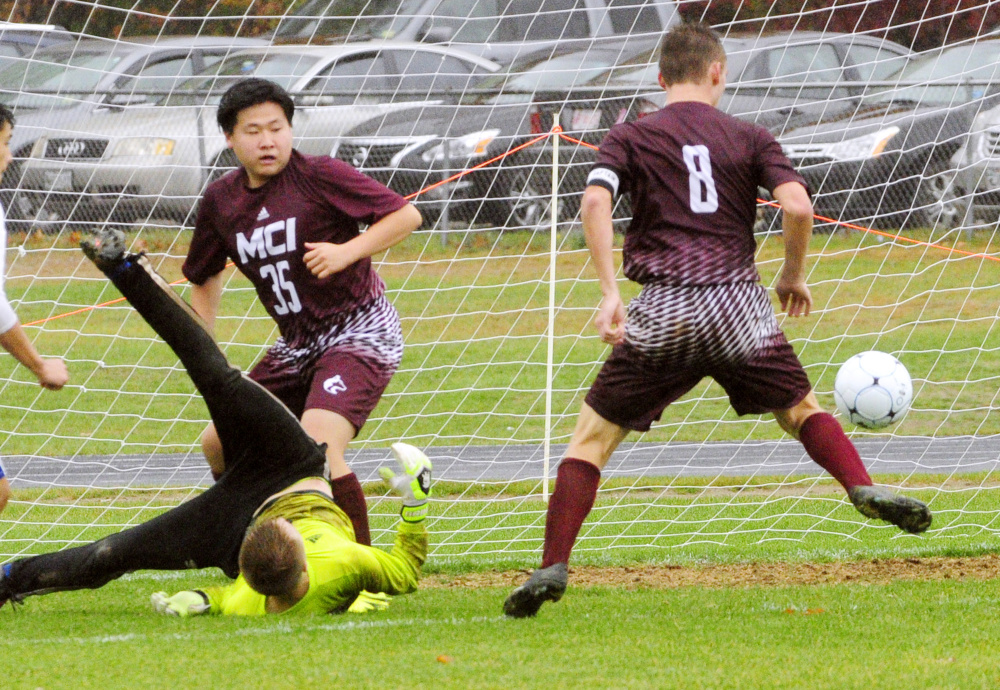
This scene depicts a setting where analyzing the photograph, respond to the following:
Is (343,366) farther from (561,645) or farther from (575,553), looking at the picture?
(575,553)

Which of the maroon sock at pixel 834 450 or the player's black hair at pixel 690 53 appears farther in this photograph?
the maroon sock at pixel 834 450

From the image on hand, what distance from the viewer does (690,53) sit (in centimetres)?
500

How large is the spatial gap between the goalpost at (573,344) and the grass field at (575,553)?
Result: 0.13 ft

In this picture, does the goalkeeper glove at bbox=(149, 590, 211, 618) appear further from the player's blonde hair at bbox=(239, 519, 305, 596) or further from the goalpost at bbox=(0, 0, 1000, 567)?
the goalpost at bbox=(0, 0, 1000, 567)

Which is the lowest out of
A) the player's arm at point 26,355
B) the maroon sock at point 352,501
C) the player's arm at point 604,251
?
the maroon sock at point 352,501

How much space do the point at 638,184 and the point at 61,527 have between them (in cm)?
461

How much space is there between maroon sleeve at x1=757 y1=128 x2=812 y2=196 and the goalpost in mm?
2407

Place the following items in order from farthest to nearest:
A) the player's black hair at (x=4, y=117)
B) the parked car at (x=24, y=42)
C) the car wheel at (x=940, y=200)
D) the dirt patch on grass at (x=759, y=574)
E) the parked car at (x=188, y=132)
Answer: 1. the car wheel at (x=940, y=200)
2. the parked car at (x=188, y=132)
3. the parked car at (x=24, y=42)
4. the dirt patch on grass at (x=759, y=574)
5. the player's black hair at (x=4, y=117)

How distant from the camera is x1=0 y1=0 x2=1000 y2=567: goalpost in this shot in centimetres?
786

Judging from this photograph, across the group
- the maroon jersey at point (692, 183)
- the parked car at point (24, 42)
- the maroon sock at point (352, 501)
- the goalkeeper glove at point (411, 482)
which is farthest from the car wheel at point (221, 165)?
the maroon jersey at point (692, 183)

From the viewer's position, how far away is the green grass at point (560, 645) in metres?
4.07

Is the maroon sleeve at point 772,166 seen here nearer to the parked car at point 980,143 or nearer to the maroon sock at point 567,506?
the maroon sock at point 567,506

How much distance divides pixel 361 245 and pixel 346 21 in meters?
4.78

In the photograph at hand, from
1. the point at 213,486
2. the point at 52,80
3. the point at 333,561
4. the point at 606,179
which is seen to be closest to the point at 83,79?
the point at 52,80
